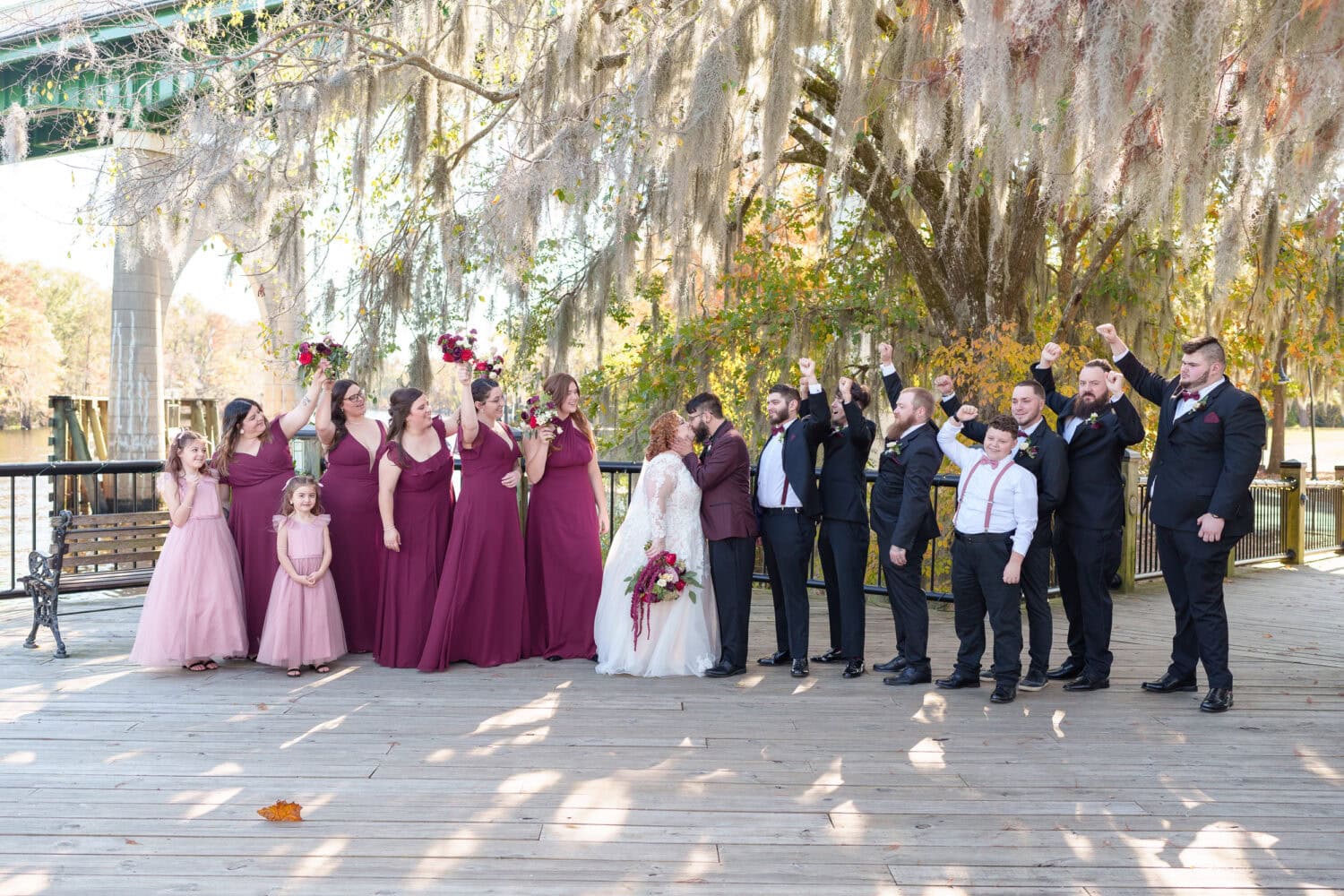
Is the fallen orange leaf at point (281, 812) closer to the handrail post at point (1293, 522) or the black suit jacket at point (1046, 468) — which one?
the black suit jacket at point (1046, 468)

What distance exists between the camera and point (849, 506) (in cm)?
545

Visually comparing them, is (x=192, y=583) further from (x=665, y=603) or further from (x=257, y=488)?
(x=665, y=603)

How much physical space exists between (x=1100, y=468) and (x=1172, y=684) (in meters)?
1.10

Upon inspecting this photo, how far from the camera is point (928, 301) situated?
9242 mm

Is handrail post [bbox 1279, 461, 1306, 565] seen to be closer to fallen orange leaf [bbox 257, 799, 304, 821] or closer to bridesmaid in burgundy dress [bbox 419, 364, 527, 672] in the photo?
bridesmaid in burgundy dress [bbox 419, 364, 527, 672]

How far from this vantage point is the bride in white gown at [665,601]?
5.49 metres

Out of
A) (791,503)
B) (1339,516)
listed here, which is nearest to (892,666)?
(791,503)

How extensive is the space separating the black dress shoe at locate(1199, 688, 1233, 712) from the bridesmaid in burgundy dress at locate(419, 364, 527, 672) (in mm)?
3357

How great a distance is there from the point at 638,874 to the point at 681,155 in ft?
16.3

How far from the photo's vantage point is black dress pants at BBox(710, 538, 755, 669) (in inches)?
217

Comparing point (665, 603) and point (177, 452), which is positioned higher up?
point (177, 452)

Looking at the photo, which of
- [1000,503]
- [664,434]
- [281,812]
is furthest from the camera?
[664,434]

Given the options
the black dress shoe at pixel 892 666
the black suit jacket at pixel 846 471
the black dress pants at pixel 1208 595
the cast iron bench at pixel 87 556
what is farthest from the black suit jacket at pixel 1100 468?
the cast iron bench at pixel 87 556

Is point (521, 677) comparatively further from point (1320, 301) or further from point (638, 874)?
point (1320, 301)
